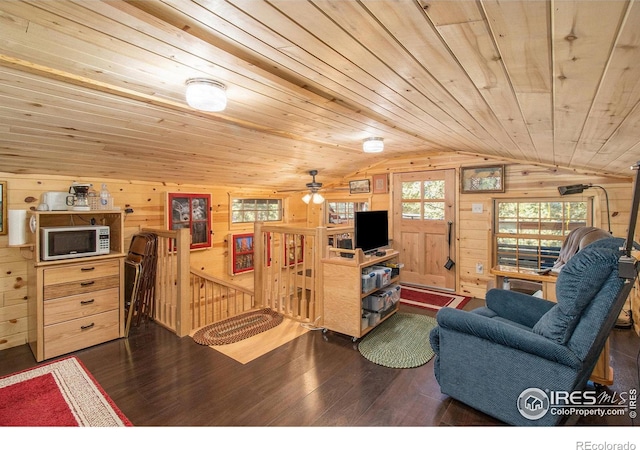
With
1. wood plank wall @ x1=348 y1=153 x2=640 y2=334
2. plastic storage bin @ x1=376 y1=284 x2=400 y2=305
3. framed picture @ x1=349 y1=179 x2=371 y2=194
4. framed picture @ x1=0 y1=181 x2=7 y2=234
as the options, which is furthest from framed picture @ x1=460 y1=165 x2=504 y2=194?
framed picture @ x1=0 y1=181 x2=7 y2=234

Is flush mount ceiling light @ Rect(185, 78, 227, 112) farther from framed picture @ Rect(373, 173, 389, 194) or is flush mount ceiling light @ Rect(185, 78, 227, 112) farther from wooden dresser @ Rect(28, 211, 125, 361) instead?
framed picture @ Rect(373, 173, 389, 194)

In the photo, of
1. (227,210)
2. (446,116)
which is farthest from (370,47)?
(227,210)

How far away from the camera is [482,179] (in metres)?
4.63

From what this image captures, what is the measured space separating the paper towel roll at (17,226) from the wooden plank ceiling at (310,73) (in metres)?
0.42

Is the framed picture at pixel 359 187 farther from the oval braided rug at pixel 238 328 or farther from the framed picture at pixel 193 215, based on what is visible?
the oval braided rug at pixel 238 328

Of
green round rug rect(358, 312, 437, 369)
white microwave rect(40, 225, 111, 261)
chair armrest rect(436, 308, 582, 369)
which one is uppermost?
white microwave rect(40, 225, 111, 261)

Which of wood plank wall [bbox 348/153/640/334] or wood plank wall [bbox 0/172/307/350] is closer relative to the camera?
wood plank wall [bbox 0/172/307/350]

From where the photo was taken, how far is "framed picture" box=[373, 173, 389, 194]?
559 centimetres

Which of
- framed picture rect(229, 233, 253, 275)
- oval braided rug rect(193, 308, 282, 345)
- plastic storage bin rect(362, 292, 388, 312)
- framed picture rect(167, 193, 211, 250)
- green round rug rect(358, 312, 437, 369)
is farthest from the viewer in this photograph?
framed picture rect(229, 233, 253, 275)

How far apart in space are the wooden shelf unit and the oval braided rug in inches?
28.5

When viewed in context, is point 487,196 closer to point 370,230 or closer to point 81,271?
point 370,230

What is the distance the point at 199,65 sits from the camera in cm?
167

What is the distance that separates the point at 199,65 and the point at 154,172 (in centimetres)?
241
